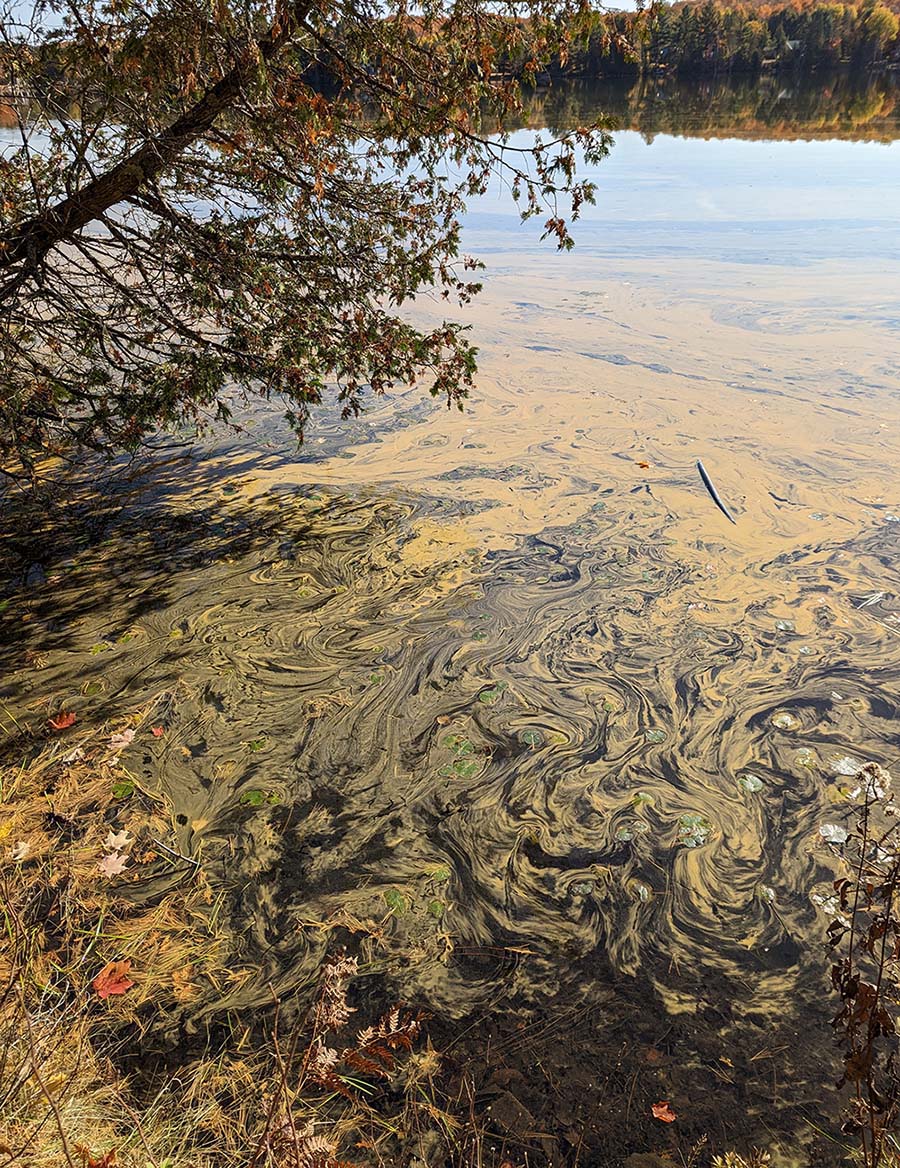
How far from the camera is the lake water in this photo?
5.38 feet

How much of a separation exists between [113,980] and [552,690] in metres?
1.54

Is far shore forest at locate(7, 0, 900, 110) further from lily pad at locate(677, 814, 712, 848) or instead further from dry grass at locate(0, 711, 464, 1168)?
dry grass at locate(0, 711, 464, 1168)

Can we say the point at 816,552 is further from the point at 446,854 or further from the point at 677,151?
the point at 677,151

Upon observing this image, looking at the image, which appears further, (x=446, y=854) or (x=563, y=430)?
(x=563, y=430)

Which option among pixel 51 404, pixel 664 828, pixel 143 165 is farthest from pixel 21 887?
pixel 143 165

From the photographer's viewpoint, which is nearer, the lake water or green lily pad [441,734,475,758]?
the lake water

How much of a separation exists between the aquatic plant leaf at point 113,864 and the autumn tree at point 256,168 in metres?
1.74

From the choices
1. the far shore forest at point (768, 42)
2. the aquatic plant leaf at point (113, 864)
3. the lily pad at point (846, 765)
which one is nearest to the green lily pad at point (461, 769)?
the aquatic plant leaf at point (113, 864)

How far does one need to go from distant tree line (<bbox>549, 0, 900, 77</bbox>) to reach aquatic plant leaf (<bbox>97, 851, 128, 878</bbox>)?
2331cm

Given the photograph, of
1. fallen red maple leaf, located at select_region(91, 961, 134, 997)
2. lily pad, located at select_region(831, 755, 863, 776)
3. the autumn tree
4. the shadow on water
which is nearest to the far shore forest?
the autumn tree

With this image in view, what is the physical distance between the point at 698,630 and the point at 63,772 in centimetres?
221

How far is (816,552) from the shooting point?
323 centimetres

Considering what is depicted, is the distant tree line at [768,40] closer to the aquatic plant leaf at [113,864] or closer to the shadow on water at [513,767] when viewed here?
the shadow on water at [513,767]

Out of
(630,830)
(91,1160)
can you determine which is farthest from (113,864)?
(630,830)
